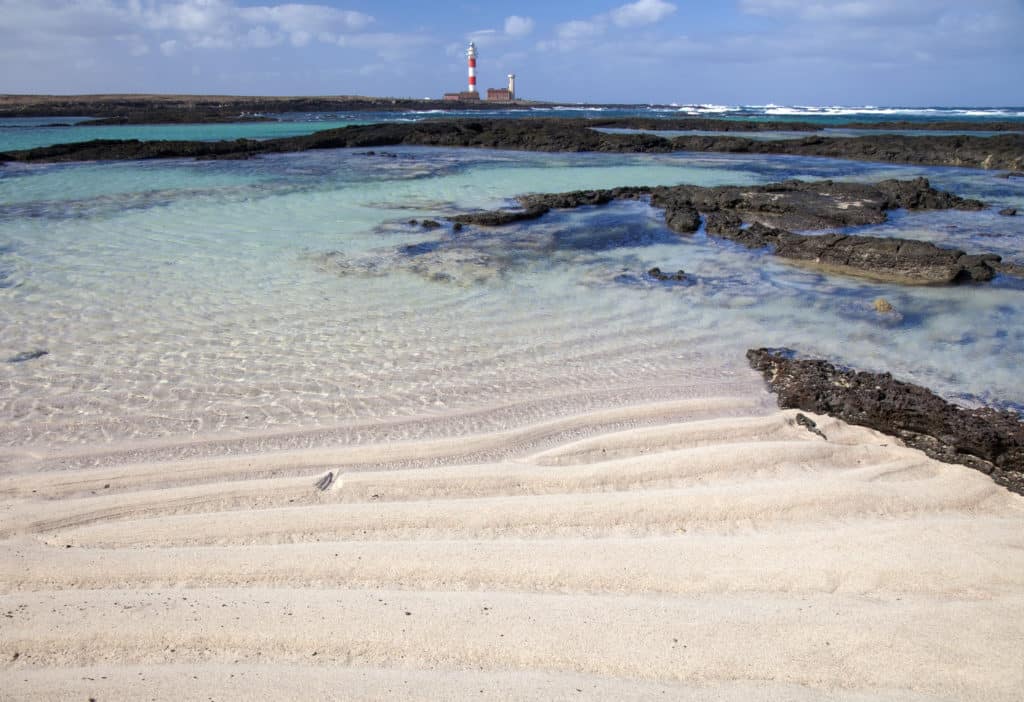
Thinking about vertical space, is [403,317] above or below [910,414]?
above

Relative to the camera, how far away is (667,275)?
8.95 meters

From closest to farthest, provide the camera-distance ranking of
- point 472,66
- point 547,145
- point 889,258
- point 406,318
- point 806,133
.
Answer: point 406,318, point 889,258, point 547,145, point 806,133, point 472,66

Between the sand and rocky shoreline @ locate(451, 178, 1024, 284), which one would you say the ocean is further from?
the sand

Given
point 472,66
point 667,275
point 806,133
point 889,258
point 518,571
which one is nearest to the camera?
point 518,571

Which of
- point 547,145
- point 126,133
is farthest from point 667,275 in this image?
point 126,133

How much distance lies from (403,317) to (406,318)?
0.05 m

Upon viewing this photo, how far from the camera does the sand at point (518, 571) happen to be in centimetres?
252

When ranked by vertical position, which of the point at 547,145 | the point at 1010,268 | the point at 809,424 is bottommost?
the point at 809,424

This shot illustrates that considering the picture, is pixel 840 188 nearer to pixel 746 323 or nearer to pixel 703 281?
pixel 703 281

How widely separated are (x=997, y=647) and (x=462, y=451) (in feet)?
9.62

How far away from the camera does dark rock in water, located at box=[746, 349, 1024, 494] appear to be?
416 cm

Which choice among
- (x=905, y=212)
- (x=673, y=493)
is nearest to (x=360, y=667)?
(x=673, y=493)

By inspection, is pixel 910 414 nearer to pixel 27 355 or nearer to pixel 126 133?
pixel 27 355

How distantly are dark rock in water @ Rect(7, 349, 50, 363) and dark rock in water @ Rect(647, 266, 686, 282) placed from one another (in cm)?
691
